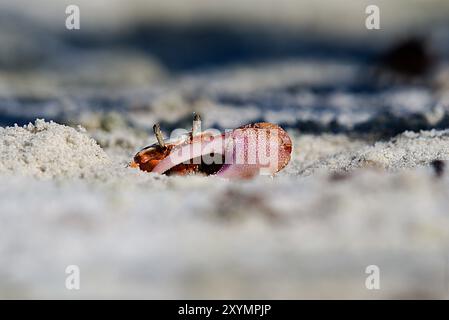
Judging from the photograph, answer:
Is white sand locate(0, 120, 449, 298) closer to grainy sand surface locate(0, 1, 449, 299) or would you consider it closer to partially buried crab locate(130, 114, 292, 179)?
grainy sand surface locate(0, 1, 449, 299)

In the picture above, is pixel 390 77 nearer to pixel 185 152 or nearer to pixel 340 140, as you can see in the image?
pixel 340 140

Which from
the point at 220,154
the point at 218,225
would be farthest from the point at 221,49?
the point at 218,225

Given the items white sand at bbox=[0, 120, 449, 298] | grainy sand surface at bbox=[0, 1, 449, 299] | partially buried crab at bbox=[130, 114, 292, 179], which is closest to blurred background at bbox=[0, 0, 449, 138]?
partially buried crab at bbox=[130, 114, 292, 179]

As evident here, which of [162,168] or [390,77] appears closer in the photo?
[162,168]

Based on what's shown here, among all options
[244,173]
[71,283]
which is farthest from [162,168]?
[71,283]

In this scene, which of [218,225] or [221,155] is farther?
[221,155]

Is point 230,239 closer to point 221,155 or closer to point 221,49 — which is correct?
point 221,155

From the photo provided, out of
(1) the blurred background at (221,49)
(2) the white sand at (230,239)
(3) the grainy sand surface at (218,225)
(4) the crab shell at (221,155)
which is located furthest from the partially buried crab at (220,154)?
(1) the blurred background at (221,49)

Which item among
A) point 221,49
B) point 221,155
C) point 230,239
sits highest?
point 221,49
